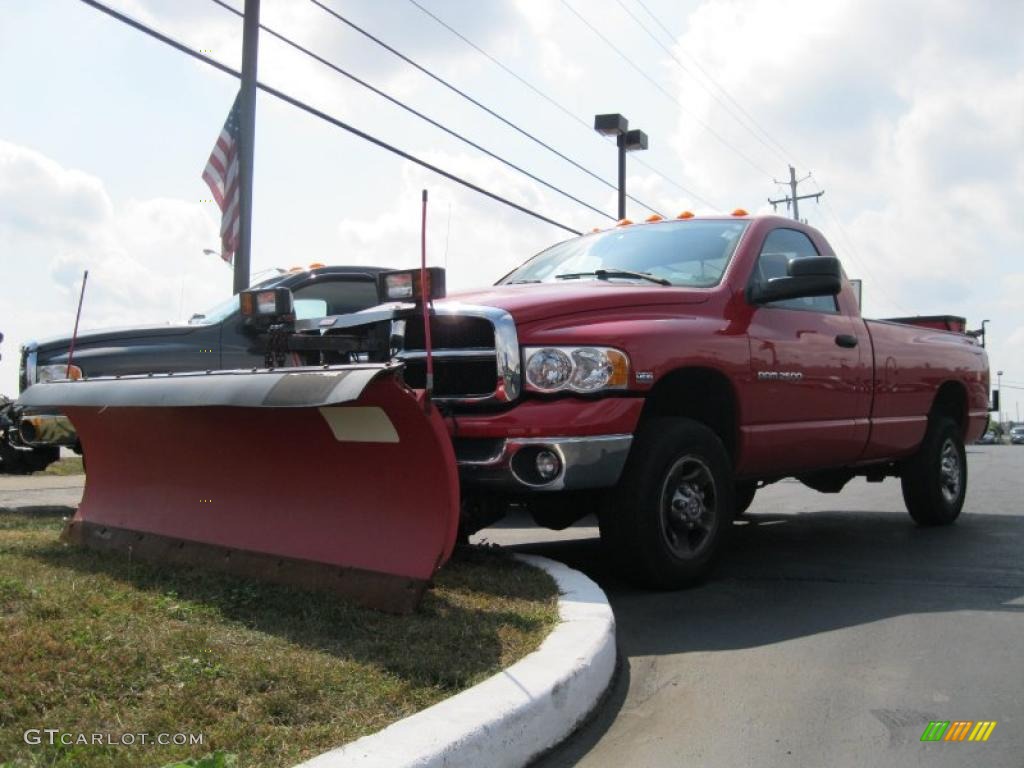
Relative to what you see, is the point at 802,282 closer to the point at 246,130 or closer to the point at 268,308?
the point at 268,308

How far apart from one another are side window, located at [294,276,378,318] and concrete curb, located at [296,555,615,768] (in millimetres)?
5213

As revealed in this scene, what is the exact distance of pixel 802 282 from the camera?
223 inches

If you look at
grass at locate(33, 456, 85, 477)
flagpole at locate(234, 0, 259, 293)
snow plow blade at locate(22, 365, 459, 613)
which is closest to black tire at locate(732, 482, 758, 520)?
snow plow blade at locate(22, 365, 459, 613)

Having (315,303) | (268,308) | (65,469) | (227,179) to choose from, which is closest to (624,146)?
(227,179)

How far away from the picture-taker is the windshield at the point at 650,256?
5.82 meters

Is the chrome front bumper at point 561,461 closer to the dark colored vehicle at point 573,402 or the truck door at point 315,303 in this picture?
the dark colored vehicle at point 573,402

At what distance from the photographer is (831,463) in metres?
6.54

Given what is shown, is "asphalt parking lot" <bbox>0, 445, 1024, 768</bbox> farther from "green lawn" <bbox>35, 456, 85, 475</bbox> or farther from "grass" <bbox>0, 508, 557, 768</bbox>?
"green lawn" <bbox>35, 456, 85, 475</bbox>

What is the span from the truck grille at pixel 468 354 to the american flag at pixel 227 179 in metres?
8.09

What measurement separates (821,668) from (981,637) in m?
0.96

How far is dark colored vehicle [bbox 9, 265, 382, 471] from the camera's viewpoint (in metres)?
7.42

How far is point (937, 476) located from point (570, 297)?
14.2ft

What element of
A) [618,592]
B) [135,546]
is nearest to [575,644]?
[618,592]

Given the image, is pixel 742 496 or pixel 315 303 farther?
pixel 315 303
